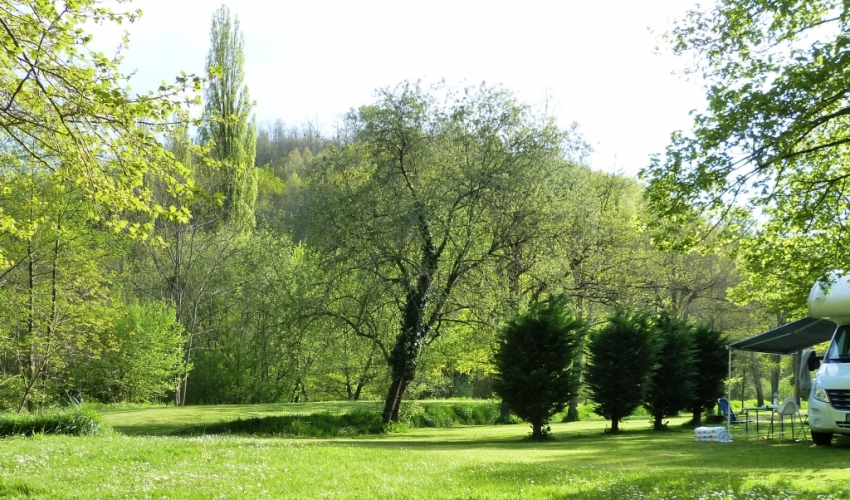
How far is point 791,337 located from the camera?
17.7 meters

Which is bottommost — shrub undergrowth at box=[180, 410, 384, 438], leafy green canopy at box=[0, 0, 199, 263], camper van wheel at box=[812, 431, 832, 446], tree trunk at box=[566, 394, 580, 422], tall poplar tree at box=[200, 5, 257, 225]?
tree trunk at box=[566, 394, 580, 422]

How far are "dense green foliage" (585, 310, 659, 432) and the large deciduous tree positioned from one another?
3932 mm

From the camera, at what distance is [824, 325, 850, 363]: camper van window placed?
554 inches

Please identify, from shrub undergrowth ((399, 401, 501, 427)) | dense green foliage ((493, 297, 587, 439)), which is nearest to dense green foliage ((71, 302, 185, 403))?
shrub undergrowth ((399, 401, 501, 427))

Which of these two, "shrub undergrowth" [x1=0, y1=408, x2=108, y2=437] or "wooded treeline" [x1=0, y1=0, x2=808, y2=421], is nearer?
"shrub undergrowth" [x1=0, y1=408, x2=108, y2=437]

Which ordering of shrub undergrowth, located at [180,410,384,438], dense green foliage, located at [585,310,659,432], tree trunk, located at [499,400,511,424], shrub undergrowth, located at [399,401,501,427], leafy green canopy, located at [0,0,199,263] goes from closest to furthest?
leafy green canopy, located at [0,0,199,263]
shrub undergrowth, located at [180,410,384,438]
dense green foliage, located at [585,310,659,432]
shrub undergrowth, located at [399,401,501,427]
tree trunk, located at [499,400,511,424]

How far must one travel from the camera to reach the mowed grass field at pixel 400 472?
714cm

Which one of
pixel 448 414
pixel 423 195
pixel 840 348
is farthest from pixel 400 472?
pixel 448 414

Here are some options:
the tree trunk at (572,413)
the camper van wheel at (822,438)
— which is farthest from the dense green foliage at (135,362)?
the camper van wheel at (822,438)

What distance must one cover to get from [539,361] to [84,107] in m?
13.0

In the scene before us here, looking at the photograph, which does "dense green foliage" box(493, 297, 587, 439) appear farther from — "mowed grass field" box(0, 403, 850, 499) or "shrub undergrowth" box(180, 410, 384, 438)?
"shrub undergrowth" box(180, 410, 384, 438)

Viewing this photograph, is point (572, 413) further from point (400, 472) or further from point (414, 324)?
point (400, 472)

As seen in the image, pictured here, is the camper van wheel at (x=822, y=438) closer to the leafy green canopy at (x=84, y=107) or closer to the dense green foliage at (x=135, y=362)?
the leafy green canopy at (x=84, y=107)

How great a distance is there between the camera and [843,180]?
12.7 m
